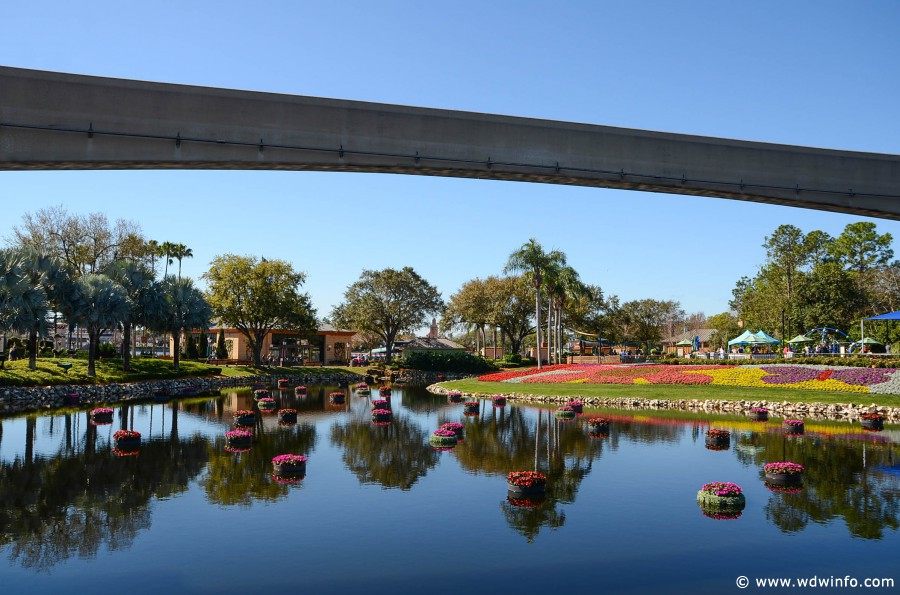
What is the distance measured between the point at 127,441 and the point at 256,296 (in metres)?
51.7

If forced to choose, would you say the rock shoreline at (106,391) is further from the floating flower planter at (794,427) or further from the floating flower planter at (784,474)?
the floating flower planter at (794,427)

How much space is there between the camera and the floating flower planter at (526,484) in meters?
17.1

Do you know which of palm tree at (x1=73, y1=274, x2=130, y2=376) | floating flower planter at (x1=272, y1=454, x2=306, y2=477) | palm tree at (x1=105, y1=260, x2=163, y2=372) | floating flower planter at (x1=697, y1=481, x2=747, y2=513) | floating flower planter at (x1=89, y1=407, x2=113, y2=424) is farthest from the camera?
palm tree at (x1=105, y1=260, x2=163, y2=372)

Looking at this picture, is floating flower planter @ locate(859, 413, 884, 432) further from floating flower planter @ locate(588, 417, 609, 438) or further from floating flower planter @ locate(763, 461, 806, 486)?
floating flower planter @ locate(763, 461, 806, 486)

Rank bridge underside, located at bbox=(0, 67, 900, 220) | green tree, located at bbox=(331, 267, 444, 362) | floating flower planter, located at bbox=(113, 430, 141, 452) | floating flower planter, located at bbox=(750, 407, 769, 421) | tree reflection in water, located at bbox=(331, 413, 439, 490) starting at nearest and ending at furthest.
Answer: bridge underside, located at bbox=(0, 67, 900, 220) → tree reflection in water, located at bbox=(331, 413, 439, 490) → floating flower planter, located at bbox=(113, 430, 141, 452) → floating flower planter, located at bbox=(750, 407, 769, 421) → green tree, located at bbox=(331, 267, 444, 362)

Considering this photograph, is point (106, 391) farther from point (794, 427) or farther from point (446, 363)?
point (794, 427)

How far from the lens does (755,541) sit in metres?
13.6

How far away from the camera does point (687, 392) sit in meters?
41.3

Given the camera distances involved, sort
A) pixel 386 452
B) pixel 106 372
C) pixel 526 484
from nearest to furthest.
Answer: pixel 526 484, pixel 386 452, pixel 106 372

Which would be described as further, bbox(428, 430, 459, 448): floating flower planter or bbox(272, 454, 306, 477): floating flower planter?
bbox(428, 430, 459, 448): floating flower planter

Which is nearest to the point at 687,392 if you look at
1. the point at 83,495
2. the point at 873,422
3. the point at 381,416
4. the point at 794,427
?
the point at 873,422

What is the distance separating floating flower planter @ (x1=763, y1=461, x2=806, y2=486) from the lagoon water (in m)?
0.41

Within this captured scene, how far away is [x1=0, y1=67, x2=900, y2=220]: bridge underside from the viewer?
12258 mm

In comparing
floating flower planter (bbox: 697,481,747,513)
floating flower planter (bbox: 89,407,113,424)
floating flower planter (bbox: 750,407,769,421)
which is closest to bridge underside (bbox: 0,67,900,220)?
floating flower planter (bbox: 697,481,747,513)
